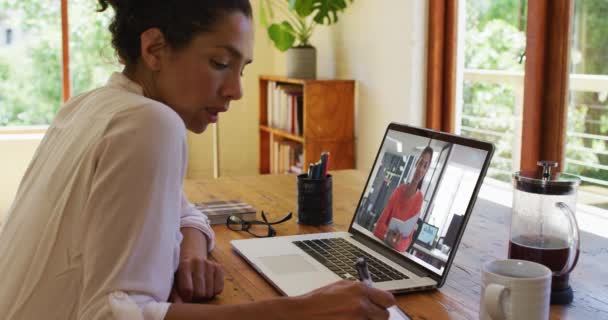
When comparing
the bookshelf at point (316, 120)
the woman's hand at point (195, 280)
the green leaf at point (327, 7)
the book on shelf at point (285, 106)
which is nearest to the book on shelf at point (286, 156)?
the bookshelf at point (316, 120)

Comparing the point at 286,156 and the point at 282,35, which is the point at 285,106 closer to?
the point at 286,156

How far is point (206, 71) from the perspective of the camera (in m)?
1.08

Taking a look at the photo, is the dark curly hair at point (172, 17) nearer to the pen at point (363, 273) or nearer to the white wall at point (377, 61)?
the pen at point (363, 273)

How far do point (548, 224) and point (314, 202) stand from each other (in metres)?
0.60

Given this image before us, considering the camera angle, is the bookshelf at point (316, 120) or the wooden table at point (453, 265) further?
the bookshelf at point (316, 120)

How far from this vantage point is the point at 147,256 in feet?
2.88

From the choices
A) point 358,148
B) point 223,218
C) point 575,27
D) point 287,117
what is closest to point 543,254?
point 223,218

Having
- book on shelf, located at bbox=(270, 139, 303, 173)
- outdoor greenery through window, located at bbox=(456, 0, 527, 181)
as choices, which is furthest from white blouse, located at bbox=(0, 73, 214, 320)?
book on shelf, located at bbox=(270, 139, 303, 173)

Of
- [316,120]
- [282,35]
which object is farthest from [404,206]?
[282,35]

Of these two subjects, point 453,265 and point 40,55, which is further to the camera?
point 40,55

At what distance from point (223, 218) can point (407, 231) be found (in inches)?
21.3

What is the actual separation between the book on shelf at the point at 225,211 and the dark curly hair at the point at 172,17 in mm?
628

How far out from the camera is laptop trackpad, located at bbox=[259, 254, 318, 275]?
1.26 metres

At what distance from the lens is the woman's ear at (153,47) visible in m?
1.05
